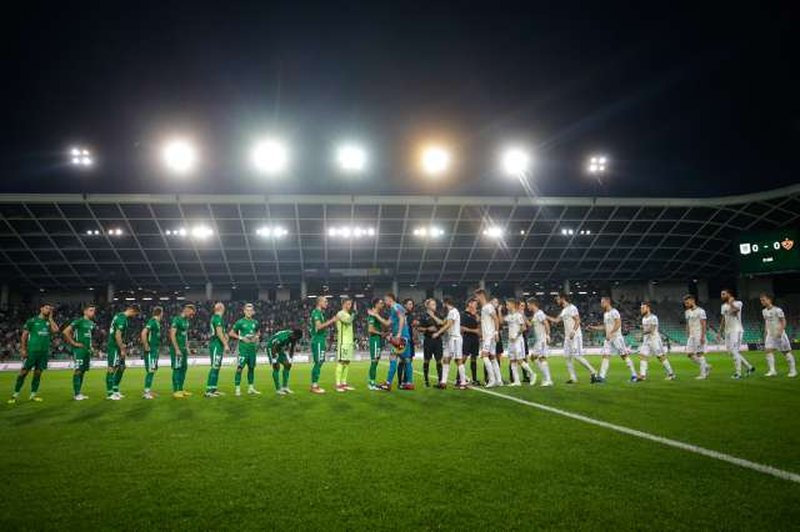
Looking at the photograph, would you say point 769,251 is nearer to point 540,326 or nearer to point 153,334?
point 540,326

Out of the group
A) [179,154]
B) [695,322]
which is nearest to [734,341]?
[695,322]

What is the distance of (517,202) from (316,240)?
57.6 ft

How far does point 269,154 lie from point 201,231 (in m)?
10.6

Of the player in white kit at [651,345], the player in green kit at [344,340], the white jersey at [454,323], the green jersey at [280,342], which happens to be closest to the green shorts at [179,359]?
the green jersey at [280,342]

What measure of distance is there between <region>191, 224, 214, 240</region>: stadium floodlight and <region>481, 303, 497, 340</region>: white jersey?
32935 millimetres

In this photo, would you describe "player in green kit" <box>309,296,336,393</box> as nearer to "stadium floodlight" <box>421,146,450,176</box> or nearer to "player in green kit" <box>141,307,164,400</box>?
"player in green kit" <box>141,307,164,400</box>

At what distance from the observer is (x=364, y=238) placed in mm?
41625

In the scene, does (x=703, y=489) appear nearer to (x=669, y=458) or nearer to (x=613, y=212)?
(x=669, y=458)

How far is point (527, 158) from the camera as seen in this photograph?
116 ft

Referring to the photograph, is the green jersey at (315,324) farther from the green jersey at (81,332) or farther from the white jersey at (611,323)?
the white jersey at (611,323)

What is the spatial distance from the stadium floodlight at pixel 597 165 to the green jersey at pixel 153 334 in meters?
35.3

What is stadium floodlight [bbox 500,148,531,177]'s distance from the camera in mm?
34844

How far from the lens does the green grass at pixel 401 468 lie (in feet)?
11.5

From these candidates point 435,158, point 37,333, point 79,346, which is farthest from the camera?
point 435,158
